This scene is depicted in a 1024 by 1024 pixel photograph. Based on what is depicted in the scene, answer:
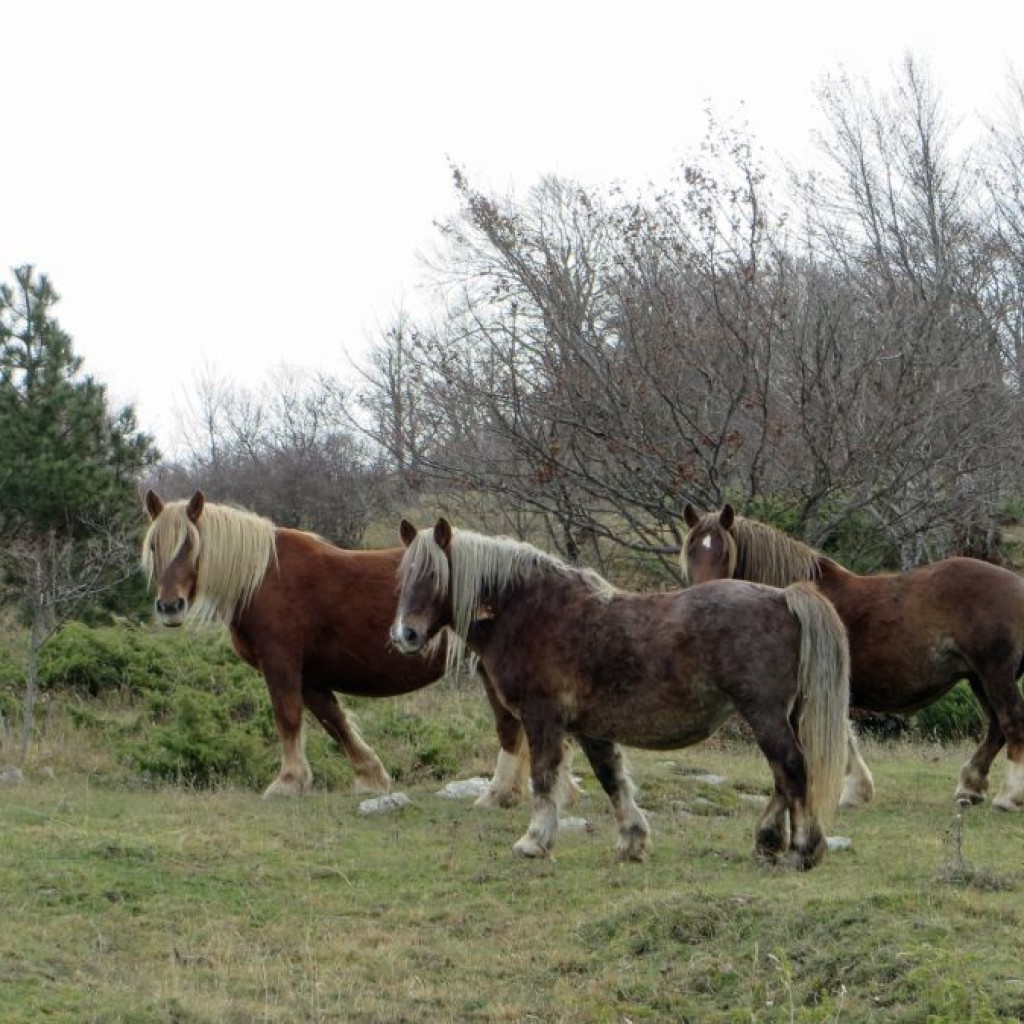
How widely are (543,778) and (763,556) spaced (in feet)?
8.98

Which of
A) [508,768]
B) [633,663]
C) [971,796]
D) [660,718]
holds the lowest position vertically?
[971,796]

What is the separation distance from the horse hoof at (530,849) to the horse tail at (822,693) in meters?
1.58

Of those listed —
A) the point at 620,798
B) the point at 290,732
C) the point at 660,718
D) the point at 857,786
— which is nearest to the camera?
the point at 660,718

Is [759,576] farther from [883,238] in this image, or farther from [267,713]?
[883,238]

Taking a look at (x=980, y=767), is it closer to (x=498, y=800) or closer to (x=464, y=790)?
(x=498, y=800)

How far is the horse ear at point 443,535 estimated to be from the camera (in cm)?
815

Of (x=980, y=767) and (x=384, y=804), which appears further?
(x=980, y=767)

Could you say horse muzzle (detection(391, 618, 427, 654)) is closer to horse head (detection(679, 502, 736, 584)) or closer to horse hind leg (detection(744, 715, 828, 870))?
horse hind leg (detection(744, 715, 828, 870))

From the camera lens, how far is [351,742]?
35.2 ft

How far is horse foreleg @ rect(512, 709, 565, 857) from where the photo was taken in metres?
7.93

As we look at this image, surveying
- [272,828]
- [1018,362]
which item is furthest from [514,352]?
[1018,362]

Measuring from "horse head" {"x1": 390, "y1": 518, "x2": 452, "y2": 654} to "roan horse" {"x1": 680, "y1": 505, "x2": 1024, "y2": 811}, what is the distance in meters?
2.23

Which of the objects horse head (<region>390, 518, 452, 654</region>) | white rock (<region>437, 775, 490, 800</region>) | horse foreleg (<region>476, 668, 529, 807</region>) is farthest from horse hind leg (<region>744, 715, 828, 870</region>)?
white rock (<region>437, 775, 490, 800</region>)

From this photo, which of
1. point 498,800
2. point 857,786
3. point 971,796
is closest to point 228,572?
point 498,800
